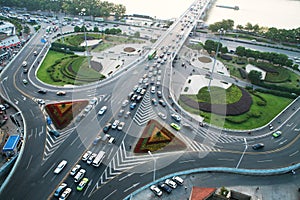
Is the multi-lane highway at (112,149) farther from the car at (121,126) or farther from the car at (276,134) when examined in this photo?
the car at (276,134)

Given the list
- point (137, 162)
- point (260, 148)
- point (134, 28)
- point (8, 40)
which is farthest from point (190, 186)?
point (134, 28)

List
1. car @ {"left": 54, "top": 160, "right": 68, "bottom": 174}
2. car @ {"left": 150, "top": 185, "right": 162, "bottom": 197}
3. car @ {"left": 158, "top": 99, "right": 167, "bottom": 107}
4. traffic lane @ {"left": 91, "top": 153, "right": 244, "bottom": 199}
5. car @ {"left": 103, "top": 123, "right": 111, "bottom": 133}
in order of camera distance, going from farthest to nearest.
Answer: car @ {"left": 158, "top": 99, "right": 167, "bottom": 107} < car @ {"left": 103, "top": 123, "right": 111, "bottom": 133} < car @ {"left": 54, "top": 160, "right": 68, "bottom": 174} < traffic lane @ {"left": 91, "top": 153, "right": 244, "bottom": 199} < car @ {"left": 150, "top": 185, "right": 162, "bottom": 197}

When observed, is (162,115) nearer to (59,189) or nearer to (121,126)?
(121,126)

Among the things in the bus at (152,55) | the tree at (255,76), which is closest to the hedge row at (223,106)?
the tree at (255,76)

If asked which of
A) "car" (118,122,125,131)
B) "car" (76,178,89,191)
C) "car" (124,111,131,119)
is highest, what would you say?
"car" (124,111,131,119)

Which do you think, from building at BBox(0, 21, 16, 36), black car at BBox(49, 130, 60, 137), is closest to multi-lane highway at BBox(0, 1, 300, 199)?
black car at BBox(49, 130, 60, 137)

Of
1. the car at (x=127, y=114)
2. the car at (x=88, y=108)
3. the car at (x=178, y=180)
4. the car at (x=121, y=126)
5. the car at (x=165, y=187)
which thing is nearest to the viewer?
the car at (x=165, y=187)

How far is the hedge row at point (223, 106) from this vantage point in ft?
246

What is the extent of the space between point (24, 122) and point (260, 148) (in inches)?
2546

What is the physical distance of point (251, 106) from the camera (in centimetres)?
7869

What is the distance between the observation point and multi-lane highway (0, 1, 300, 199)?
170ft

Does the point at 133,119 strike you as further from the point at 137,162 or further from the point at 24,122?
the point at 24,122

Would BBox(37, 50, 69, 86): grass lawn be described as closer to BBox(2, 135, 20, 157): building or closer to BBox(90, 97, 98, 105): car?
BBox(90, 97, 98, 105): car

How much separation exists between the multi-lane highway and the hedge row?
7.86 m
